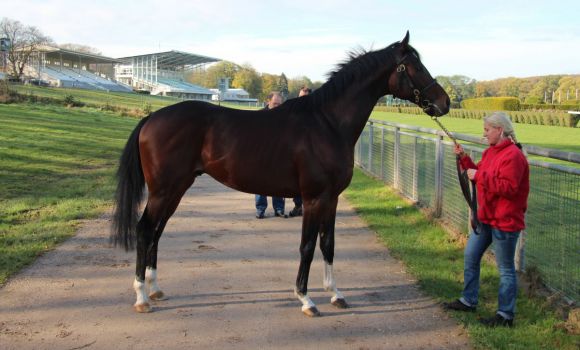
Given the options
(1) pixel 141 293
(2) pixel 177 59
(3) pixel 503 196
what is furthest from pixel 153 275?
(2) pixel 177 59

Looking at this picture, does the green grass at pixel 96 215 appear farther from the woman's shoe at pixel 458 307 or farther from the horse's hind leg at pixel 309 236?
the horse's hind leg at pixel 309 236

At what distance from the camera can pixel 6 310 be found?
4219 mm

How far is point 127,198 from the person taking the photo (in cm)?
486

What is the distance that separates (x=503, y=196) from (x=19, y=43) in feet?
281

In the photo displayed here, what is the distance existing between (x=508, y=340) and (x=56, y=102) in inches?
1445

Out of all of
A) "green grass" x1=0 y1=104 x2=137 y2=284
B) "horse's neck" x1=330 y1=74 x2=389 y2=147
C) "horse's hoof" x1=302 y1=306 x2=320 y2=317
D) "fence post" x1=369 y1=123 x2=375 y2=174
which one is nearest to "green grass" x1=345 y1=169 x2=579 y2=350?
"horse's hoof" x1=302 y1=306 x2=320 y2=317

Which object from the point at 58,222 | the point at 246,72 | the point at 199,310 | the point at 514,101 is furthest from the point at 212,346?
the point at 246,72

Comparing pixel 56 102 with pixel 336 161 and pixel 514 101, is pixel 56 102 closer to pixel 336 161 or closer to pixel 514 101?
pixel 336 161

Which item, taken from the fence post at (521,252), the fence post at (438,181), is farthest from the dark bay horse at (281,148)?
the fence post at (438,181)

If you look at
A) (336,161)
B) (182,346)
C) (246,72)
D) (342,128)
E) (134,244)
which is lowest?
(182,346)

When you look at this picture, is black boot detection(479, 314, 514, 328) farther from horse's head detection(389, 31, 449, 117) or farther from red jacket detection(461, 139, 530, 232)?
horse's head detection(389, 31, 449, 117)

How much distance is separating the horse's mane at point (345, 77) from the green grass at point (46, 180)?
3325mm

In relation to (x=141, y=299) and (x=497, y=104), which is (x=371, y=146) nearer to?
(x=141, y=299)

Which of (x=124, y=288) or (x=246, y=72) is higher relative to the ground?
(x=246, y=72)
